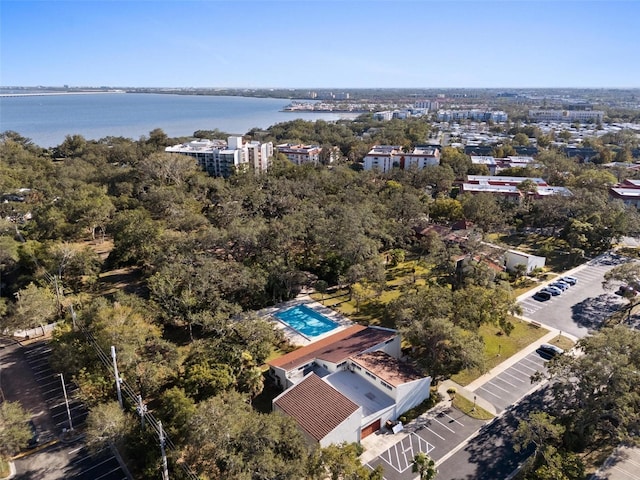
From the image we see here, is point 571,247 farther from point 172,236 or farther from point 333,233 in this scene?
point 172,236

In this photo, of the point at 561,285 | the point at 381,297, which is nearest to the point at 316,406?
the point at 381,297

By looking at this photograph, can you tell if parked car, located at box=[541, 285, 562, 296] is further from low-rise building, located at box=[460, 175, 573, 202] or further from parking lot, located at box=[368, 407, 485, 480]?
low-rise building, located at box=[460, 175, 573, 202]

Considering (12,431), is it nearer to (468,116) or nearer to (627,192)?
(627,192)

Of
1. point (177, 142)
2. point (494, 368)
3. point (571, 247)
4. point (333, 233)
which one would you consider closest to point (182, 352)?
point (333, 233)

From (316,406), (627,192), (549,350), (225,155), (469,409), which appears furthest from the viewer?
(225,155)

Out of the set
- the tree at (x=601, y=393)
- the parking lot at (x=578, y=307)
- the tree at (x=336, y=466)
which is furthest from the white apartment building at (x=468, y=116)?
the tree at (x=336, y=466)

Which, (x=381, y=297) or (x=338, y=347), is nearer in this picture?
(x=338, y=347)
